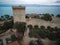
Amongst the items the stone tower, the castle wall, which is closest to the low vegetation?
the castle wall

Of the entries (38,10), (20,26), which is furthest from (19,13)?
(38,10)

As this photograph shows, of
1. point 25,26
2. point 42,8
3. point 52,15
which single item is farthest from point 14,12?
point 52,15

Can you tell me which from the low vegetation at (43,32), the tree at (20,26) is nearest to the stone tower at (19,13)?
the tree at (20,26)

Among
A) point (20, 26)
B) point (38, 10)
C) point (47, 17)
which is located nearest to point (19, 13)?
point (20, 26)

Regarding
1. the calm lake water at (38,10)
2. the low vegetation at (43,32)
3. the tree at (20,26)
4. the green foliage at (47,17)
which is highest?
the calm lake water at (38,10)

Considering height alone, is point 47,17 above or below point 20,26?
above

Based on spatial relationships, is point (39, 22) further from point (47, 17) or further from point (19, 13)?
point (19, 13)

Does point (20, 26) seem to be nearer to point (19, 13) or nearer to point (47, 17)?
point (19, 13)

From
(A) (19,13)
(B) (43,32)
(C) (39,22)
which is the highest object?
(A) (19,13)

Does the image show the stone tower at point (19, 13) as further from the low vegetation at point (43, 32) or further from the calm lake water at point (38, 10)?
the low vegetation at point (43, 32)
